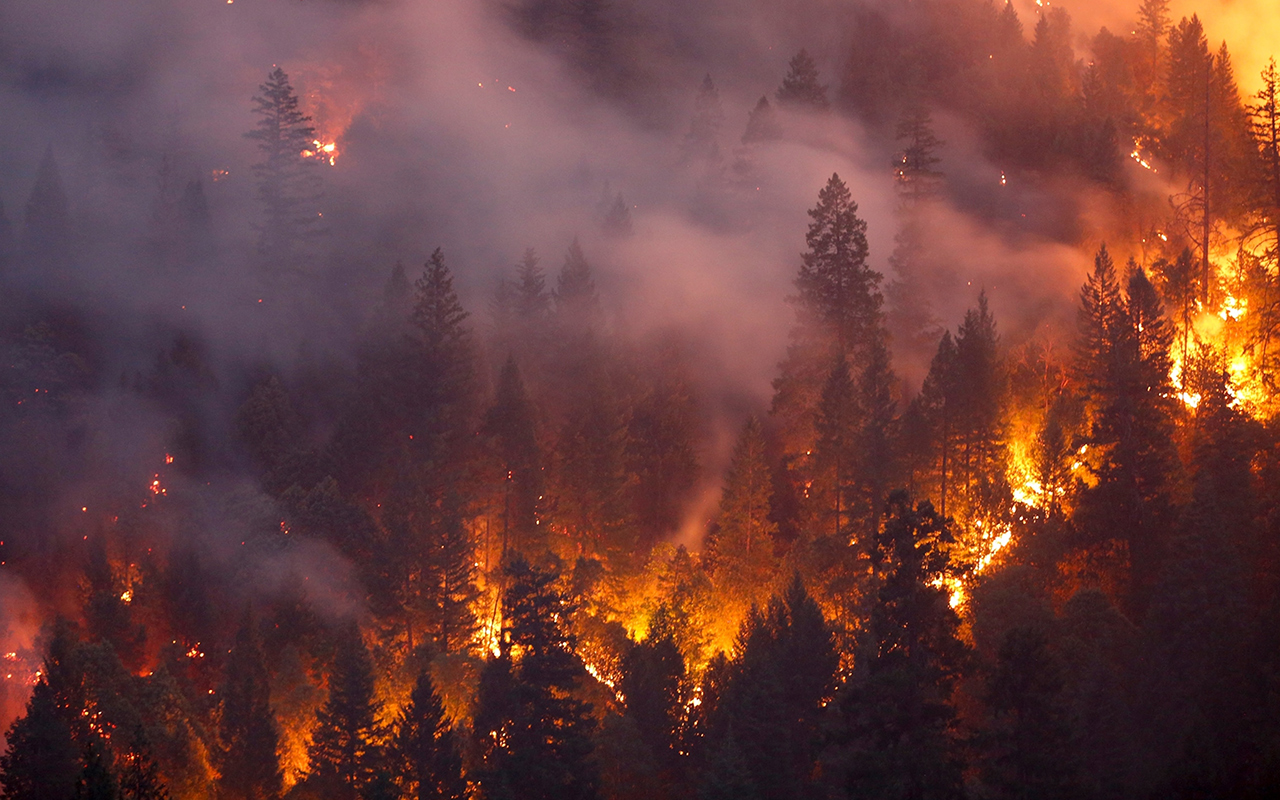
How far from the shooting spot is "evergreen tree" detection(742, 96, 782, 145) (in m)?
89.8

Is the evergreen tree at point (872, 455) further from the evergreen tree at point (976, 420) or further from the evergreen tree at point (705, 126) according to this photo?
the evergreen tree at point (705, 126)

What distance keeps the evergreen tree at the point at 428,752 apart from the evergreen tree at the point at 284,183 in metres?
55.7

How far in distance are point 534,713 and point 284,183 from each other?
69.2 metres

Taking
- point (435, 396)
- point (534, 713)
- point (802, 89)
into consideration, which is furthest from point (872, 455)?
point (802, 89)

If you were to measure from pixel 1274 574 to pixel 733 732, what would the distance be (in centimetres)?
2152

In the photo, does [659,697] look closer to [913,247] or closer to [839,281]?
[839,281]

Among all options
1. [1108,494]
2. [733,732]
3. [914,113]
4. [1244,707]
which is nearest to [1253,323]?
[1108,494]

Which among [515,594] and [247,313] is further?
[247,313]

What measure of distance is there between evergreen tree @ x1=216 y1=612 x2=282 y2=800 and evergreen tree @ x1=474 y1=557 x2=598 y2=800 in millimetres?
10976

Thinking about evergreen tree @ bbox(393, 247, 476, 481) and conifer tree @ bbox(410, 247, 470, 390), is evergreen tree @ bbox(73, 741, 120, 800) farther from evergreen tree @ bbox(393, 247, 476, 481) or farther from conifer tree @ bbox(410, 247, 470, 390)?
conifer tree @ bbox(410, 247, 470, 390)

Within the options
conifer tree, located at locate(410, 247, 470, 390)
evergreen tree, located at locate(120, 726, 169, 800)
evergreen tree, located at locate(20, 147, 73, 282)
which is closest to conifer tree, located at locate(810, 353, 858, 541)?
conifer tree, located at locate(410, 247, 470, 390)

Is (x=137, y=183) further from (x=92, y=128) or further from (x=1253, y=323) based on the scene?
(x=1253, y=323)

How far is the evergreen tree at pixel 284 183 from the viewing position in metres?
92.1

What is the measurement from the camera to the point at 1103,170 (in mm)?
73375
